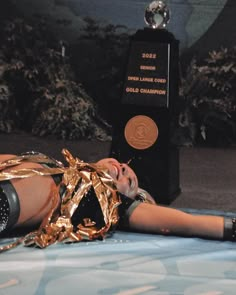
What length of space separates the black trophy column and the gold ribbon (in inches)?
36.4

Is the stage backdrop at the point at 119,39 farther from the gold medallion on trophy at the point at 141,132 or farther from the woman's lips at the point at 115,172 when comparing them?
the woman's lips at the point at 115,172

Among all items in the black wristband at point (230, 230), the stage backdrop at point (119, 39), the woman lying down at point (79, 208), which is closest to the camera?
the woman lying down at point (79, 208)

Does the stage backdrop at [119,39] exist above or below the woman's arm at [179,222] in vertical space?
above

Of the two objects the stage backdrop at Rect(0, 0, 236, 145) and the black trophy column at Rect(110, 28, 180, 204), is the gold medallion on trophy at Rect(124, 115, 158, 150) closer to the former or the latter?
the black trophy column at Rect(110, 28, 180, 204)

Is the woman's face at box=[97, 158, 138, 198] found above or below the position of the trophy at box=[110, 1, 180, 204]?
below

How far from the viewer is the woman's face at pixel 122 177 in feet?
6.97

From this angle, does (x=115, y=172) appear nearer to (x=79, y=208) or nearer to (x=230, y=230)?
(x=79, y=208)

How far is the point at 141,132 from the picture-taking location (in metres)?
2.98

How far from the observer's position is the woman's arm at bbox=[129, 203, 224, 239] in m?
2.05

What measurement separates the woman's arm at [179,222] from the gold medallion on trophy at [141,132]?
0.91 m

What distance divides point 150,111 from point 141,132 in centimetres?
12

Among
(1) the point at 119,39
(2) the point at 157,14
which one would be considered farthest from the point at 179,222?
(1) the point at 119,39

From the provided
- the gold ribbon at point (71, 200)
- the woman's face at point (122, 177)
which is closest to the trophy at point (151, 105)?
the woman's face at point (122, 177)

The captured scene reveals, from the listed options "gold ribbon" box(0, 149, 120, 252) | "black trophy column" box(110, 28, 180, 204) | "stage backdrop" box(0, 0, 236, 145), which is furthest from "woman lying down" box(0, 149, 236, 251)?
"stage backdrop" box(0, 0, 236, 145)
